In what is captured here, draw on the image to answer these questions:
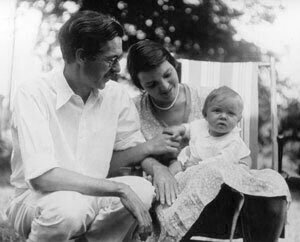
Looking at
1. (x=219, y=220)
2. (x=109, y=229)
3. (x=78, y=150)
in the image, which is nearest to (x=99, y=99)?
(x=78, y=150)

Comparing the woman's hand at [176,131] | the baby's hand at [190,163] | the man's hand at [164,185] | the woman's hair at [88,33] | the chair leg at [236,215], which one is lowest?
the chair leg at [236,215]

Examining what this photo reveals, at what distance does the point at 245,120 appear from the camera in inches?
70.0

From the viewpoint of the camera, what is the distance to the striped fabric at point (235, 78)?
5.90ft

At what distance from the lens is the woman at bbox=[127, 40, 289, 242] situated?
1.56 m

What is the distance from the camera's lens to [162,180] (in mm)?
1616

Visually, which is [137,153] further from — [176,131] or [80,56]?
[80,56]

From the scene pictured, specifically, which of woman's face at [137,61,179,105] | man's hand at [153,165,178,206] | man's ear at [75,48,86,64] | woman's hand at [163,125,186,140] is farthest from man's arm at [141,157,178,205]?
man's ear at [75,48,86,64]

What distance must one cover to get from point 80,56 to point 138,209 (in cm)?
55

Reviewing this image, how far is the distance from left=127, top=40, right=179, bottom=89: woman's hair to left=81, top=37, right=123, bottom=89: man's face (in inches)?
3.2

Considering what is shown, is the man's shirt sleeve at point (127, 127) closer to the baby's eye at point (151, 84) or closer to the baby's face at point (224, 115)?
the baby's eye at point (151, 84)

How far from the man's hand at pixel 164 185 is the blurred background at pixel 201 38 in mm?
346

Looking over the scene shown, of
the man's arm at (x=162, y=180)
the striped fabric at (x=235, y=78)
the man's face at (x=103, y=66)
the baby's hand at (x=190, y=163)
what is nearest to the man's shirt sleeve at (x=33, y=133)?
the man's face at (x=103, y=66)

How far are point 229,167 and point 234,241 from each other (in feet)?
0.78

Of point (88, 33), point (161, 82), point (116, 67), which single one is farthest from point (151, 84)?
point (88, 33)
